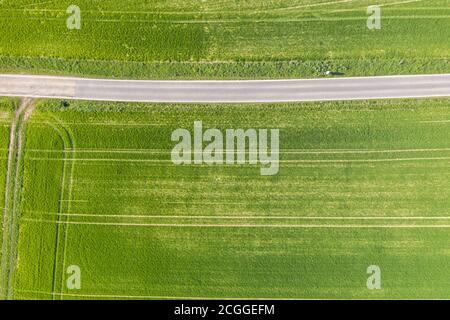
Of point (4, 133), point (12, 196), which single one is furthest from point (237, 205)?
point (4, 133)

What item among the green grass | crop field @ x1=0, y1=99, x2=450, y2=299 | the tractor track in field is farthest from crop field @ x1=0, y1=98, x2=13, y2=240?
crop field @ x1=0, y1=99, x2=450, y2=299

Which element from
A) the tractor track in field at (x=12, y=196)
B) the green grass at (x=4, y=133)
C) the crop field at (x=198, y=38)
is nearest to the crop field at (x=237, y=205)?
the tractor track in field at (x=12, y=196)

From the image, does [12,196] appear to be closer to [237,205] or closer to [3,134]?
[3,134]

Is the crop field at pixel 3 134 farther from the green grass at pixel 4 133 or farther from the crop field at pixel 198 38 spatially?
the crop field at pixel 198 38

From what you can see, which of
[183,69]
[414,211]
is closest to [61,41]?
[183,69]
